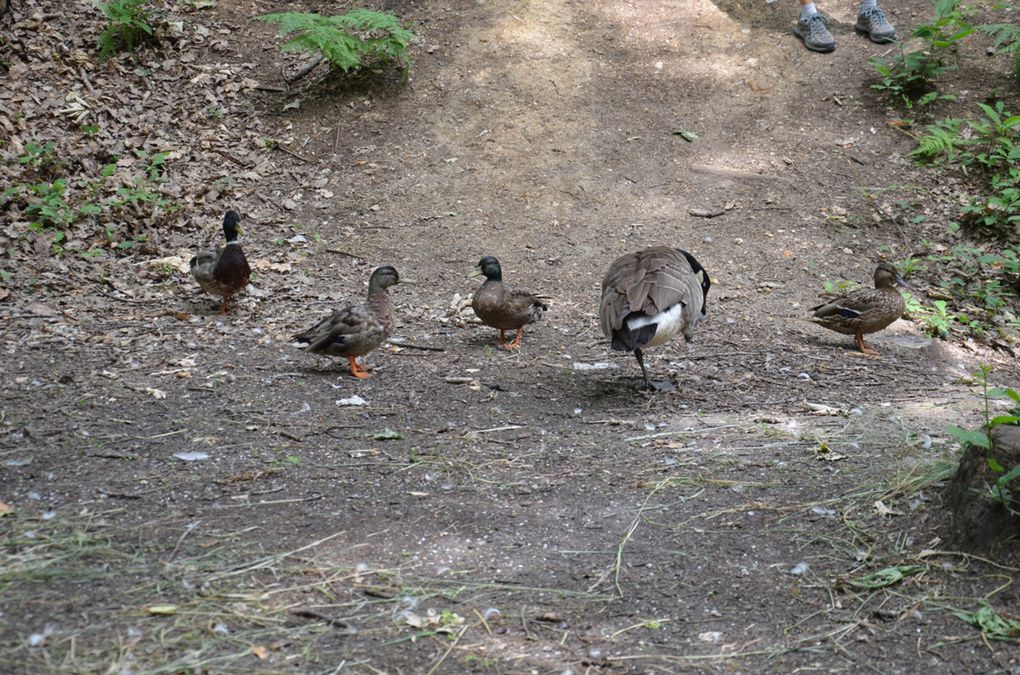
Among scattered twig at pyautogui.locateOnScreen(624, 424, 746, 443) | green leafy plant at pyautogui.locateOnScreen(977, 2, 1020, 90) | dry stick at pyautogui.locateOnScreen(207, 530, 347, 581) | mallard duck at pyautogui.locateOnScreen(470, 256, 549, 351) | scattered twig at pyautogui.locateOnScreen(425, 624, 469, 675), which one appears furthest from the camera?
green leafy plant at pyautogui.locateOnScreen(977, 2, 1020, 90)

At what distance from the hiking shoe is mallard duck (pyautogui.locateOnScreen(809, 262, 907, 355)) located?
5086 mm

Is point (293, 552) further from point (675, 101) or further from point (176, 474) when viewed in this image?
point (675, 101)

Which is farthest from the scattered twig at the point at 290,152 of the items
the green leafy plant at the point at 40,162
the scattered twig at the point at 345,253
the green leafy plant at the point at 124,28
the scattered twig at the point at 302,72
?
the green leafy plant at the point at 124,28

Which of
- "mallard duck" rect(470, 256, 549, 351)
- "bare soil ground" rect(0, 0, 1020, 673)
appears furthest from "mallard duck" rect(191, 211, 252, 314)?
"mallard duck" rect(470, 256, 549, 351)

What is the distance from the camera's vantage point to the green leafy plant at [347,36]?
10.5 meters

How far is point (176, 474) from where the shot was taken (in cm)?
521

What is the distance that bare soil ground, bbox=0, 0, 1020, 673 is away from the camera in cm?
400

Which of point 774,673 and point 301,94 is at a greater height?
point 301,94

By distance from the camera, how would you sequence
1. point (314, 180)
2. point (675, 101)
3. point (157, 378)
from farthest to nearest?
point (675, 101) → point (314, 180) → point (157, 378)

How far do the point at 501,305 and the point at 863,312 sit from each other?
9.71 ft

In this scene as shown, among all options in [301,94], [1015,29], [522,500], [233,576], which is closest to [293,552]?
[233,576]

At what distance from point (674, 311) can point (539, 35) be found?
646 centimetres

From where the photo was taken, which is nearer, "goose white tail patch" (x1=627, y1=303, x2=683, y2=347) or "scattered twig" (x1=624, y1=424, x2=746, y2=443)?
"scattered twig" (x1=624, y1=424, x2=746, y2=443)

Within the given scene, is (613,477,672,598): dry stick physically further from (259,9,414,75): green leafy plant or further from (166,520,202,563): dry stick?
(259,9,414,75): green leafy plant
